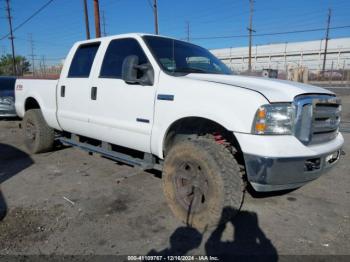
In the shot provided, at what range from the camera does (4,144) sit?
6.85 metres

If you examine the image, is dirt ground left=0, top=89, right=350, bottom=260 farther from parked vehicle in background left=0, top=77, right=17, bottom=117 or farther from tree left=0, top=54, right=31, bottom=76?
tree left=0, top=54, right=31, bottom=76

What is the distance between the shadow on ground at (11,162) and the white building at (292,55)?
51811 mm

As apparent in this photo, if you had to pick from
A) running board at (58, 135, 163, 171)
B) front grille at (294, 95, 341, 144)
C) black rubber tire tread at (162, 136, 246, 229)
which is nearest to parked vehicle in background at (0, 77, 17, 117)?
running board at (58, 135, 163, 171)

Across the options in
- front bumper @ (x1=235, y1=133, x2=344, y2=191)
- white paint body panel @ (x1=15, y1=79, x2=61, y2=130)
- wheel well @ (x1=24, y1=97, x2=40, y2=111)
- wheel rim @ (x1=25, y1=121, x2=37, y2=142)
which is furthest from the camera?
wheel well @ (x1=24, y1=97, x2=40, y2=111)

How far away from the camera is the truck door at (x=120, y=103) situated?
3.62 metres

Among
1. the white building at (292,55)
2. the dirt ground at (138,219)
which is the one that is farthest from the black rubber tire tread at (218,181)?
the white building at (292,55)

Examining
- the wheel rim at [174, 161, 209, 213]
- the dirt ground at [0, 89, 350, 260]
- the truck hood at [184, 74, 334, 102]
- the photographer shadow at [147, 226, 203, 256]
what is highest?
the truck hood at [184, 74, 334, 102]

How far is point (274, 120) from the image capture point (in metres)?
2.69

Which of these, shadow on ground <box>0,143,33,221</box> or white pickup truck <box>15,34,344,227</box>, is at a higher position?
white pickup truck <box>15,34,344,227</box>

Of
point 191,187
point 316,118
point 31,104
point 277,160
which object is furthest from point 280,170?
point 31,104

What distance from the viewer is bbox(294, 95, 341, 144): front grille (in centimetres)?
276

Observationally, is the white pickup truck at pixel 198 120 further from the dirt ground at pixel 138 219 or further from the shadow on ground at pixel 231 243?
the dirt ground at pixel 138 219

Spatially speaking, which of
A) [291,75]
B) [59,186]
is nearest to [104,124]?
[59,186]

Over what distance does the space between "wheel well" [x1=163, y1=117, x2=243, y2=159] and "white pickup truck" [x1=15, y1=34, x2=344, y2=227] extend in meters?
0.01
